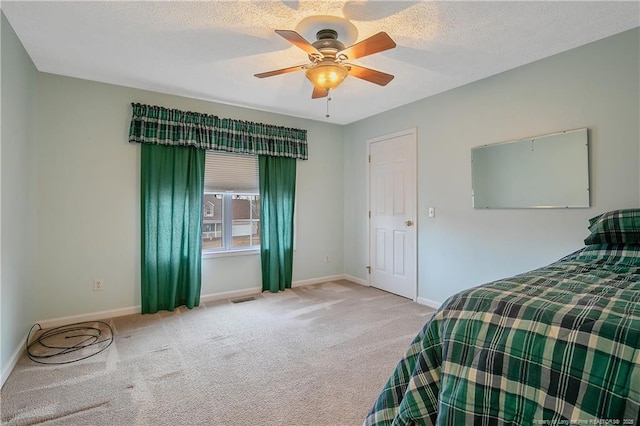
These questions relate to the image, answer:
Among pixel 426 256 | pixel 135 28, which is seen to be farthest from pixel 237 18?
pixel 426 256

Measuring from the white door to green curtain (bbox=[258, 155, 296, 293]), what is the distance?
1.16 metres

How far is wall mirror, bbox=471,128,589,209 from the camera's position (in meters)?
2.48

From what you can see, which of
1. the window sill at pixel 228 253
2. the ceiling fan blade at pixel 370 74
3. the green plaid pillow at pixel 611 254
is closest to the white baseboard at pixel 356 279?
the window sill at pixel 228 253

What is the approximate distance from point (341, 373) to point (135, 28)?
2832mm

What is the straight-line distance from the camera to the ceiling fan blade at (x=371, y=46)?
1854 millimetres

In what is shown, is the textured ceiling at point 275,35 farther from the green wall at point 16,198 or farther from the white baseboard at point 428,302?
the white baseboard at point 428,302

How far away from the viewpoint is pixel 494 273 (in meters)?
3.06

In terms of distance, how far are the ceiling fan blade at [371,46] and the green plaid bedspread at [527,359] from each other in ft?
4.84

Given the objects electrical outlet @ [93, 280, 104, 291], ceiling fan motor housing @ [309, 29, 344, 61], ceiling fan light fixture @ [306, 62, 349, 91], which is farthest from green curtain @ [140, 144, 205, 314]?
ceiling fan motor housing @ [309, 29, 344, 61]

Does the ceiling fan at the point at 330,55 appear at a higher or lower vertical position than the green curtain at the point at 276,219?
higher

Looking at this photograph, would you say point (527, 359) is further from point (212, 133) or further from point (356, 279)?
point (356, 279)

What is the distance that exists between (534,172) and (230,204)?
130 inches

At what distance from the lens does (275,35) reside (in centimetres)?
231

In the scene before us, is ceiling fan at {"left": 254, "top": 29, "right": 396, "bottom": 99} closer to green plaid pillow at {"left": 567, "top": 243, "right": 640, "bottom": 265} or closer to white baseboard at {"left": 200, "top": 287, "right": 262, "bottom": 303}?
green plaid pillow at {"left": 567, "top": 243, "right": 640, "bottom": 265}
